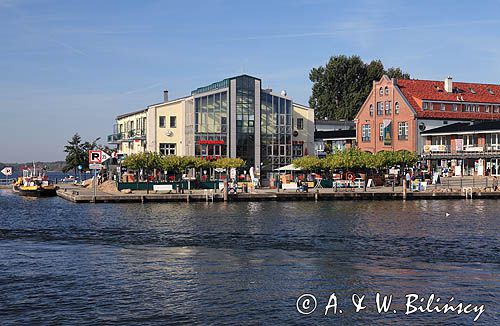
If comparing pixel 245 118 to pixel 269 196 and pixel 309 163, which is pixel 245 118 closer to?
pixel 309 163

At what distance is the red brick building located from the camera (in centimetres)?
10731

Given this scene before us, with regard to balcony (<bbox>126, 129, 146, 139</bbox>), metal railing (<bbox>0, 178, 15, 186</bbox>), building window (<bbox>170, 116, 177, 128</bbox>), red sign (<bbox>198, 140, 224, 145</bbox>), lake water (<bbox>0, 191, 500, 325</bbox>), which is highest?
building window (<bbox>170, 116, 177, 128</bbox>)

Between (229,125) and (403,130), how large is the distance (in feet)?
99.8

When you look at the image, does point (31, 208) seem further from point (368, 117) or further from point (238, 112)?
point (368, 117)

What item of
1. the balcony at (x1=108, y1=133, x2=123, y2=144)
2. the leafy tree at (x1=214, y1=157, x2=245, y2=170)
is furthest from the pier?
the balcony at (x1=108, y1=133, x2=123, y2=144)

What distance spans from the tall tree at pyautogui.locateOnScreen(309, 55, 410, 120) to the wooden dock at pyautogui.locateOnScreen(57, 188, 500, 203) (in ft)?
244

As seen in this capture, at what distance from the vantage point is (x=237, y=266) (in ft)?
111

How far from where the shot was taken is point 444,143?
103 meters

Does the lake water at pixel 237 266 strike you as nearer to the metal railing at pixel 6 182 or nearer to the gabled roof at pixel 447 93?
the gabled roof at pixel 447 93

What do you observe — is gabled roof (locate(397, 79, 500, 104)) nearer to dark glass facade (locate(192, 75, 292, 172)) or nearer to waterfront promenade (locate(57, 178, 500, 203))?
dark glass facade (locate(192, 75, 292, 172))

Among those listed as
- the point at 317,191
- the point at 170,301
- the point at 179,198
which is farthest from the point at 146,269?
the point at 317,191

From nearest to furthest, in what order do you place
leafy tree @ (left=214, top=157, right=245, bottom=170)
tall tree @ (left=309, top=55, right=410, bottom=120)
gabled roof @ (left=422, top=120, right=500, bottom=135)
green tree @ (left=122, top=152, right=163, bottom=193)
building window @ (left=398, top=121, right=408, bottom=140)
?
green tree @ (left=122, top=152, right=163, bottom=193) → leafy tree @ (left=214, top=157, right=245, bottom=170) → gabled roof @ (left=422, top=120, right=500, bottom=135) → building window @ (left=398, top=121, right=408, bottom=140) → tall tree @ (left=309, top=55, right=410, bottom=120)

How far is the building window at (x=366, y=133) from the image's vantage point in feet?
375

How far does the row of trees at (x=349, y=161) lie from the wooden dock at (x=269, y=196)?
9.50m
